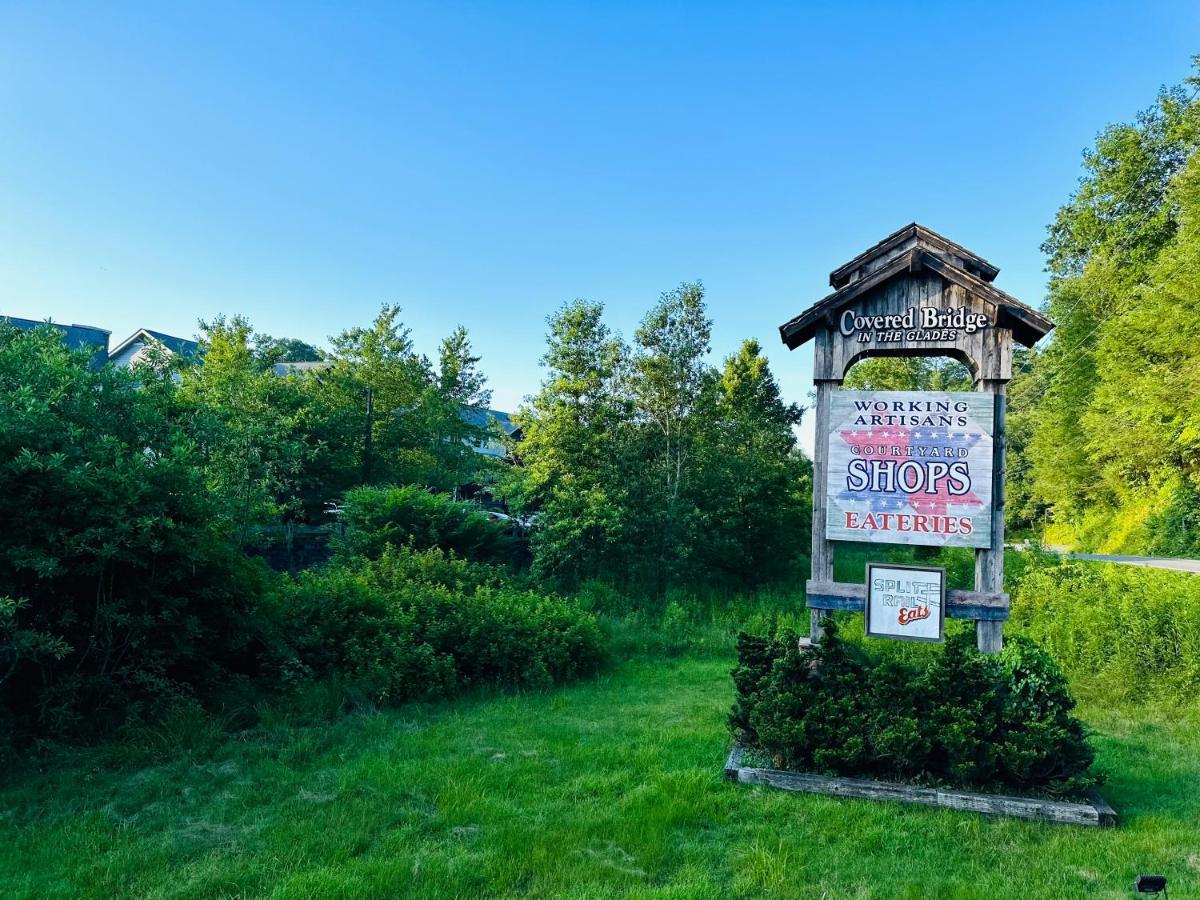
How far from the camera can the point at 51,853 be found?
160 inches

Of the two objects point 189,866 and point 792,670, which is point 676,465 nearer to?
point 792,670

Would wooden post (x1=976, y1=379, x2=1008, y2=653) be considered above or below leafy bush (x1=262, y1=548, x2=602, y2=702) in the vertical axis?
above

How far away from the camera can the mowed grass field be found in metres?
3.75

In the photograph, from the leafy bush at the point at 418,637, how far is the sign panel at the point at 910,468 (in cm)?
471

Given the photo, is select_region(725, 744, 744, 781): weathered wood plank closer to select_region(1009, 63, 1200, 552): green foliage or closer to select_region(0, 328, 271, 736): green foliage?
select_region(0, 328, 271, 736): green foliage

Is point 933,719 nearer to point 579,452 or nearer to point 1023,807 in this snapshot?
point 1023,807

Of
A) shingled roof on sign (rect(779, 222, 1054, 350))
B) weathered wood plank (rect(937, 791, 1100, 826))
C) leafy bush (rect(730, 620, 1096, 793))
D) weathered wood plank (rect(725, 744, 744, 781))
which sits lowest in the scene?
weathered wood plank (rect(725, 744, 744, 781))

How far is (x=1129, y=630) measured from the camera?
8008mm

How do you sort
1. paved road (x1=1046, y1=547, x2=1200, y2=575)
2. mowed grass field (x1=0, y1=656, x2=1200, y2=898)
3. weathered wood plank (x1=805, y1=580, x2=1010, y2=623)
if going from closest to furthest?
mowed grass field (x1=0, y1=656, x2=1200, y2=898), weathered wood plank (x1=805, y1=580, x2=1010, y2=623), paved road (x1=1046, y1=547, x2=1200, y2=575)

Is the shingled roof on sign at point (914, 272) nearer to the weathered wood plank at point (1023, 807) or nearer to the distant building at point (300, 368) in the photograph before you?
the weathered wood plank at point (1023, 807)

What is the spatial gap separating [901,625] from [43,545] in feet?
24.4

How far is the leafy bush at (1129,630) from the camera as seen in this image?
764 centimetres

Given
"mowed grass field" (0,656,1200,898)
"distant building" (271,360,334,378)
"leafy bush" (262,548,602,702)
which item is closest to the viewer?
"mowed grass field" (0,656,1200,898)

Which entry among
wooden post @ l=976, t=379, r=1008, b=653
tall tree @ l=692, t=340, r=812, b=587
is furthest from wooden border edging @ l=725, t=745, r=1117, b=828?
tall tree @ l=692, t=340, r=812, b=587
